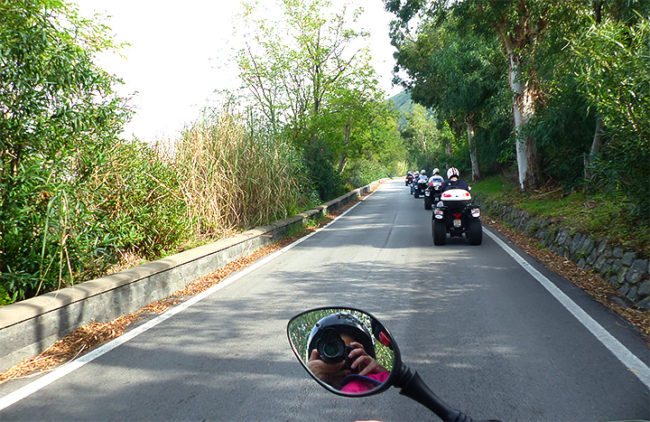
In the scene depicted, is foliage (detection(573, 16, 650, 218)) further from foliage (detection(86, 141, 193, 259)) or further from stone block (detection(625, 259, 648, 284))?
foliage (detection(86, 141, 193, 259))

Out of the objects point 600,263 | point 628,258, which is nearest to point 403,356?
point 628,258

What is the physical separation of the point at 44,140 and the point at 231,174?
230 inches

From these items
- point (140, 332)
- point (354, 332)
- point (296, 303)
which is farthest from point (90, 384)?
point (354, 332)

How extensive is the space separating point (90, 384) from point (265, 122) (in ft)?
32.9

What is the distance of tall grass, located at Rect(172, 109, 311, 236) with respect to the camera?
32.0 ft

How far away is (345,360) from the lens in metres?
1.38

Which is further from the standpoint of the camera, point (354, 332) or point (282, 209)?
point (282, 209)

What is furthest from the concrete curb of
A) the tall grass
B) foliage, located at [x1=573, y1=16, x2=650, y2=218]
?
foliage, located at [x1=573, y1=16, x2=650, y2=218]

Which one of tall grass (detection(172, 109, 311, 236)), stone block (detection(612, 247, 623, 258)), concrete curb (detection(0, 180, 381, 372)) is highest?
tall grass (detection(172, 109, 311, 236))

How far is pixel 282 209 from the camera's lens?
13.2 metres

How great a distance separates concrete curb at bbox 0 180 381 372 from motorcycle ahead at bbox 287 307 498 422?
140 inches

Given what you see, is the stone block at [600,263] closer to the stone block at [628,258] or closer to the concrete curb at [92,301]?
the stone block at [628,258]

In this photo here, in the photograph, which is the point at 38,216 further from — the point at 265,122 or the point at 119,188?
the point at 265,122

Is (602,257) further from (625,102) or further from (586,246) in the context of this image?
(625,102)
